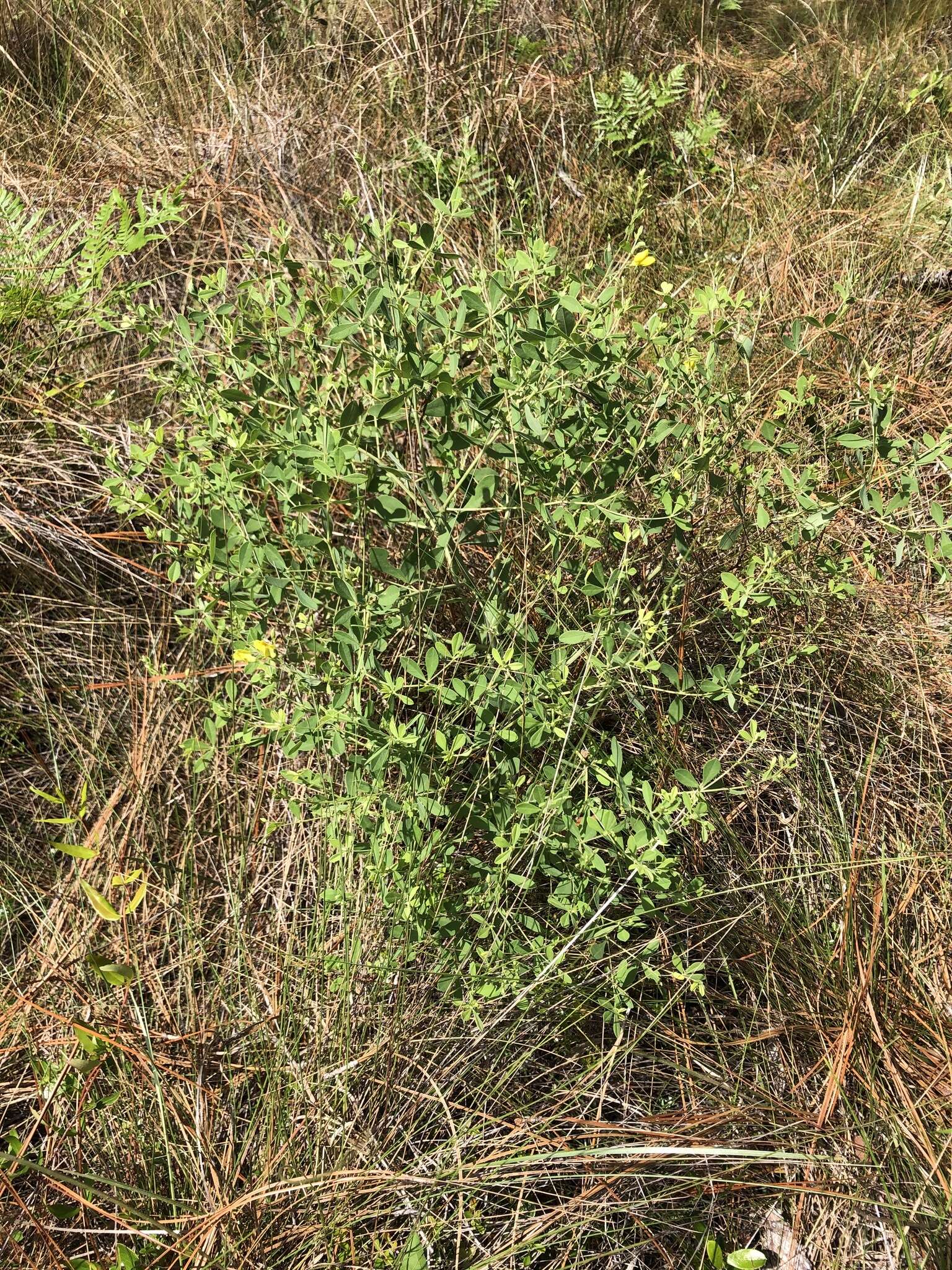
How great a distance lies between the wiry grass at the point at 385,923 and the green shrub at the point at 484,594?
0.16 m

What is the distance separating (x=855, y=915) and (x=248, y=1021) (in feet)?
4.17

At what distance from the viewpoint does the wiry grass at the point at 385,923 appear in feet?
5.41

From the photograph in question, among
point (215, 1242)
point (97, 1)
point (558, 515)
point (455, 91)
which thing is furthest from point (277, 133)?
point (215, 1242)

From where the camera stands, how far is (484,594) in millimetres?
1955

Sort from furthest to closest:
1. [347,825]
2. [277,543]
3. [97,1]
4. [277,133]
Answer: [97,1] < [277,133] < [277,543] < [347,825]

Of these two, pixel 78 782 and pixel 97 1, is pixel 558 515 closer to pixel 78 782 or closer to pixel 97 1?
pixel 78 782

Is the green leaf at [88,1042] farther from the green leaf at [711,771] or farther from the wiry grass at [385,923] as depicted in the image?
the green leaf at [711,771]

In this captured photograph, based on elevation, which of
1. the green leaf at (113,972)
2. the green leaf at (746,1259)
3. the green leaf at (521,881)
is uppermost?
the green leaf at (113,972)

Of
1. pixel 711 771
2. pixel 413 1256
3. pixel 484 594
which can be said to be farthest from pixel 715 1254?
pixel 484 594

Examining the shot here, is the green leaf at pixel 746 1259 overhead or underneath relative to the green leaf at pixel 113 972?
underneath

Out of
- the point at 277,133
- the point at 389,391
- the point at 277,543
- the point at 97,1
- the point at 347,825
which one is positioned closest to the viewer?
the point at 389,391

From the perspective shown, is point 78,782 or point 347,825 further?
point 78,782

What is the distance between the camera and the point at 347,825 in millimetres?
1846

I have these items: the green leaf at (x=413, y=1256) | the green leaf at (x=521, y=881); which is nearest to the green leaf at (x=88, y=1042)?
the green leaf at (x=413, y=1256)
